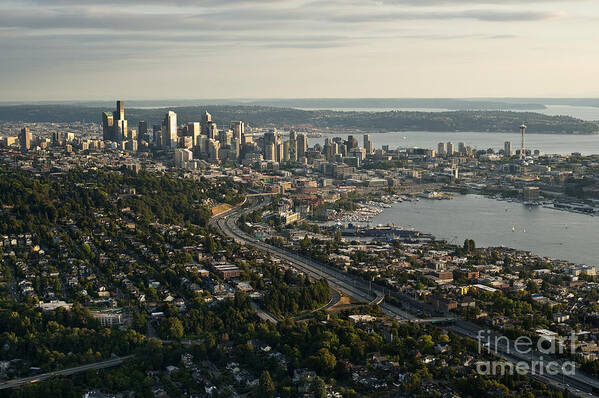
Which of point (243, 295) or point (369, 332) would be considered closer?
point (369, 332)

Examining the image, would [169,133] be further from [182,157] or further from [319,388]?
[319,388]

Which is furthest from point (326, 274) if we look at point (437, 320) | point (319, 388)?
point (319, 388)

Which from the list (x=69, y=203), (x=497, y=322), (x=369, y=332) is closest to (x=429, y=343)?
(x=369, y=332)

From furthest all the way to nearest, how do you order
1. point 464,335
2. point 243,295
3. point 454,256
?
point 454,256 → point 243,295 → point 464,335

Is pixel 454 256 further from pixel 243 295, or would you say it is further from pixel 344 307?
pixel 243 295

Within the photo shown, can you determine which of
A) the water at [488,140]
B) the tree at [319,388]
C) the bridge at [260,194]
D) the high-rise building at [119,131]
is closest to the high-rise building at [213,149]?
the high-rise building at [119,131]

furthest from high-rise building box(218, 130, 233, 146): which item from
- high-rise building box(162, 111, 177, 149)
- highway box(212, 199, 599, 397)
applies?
highway box(212, 199, 599, 397)
